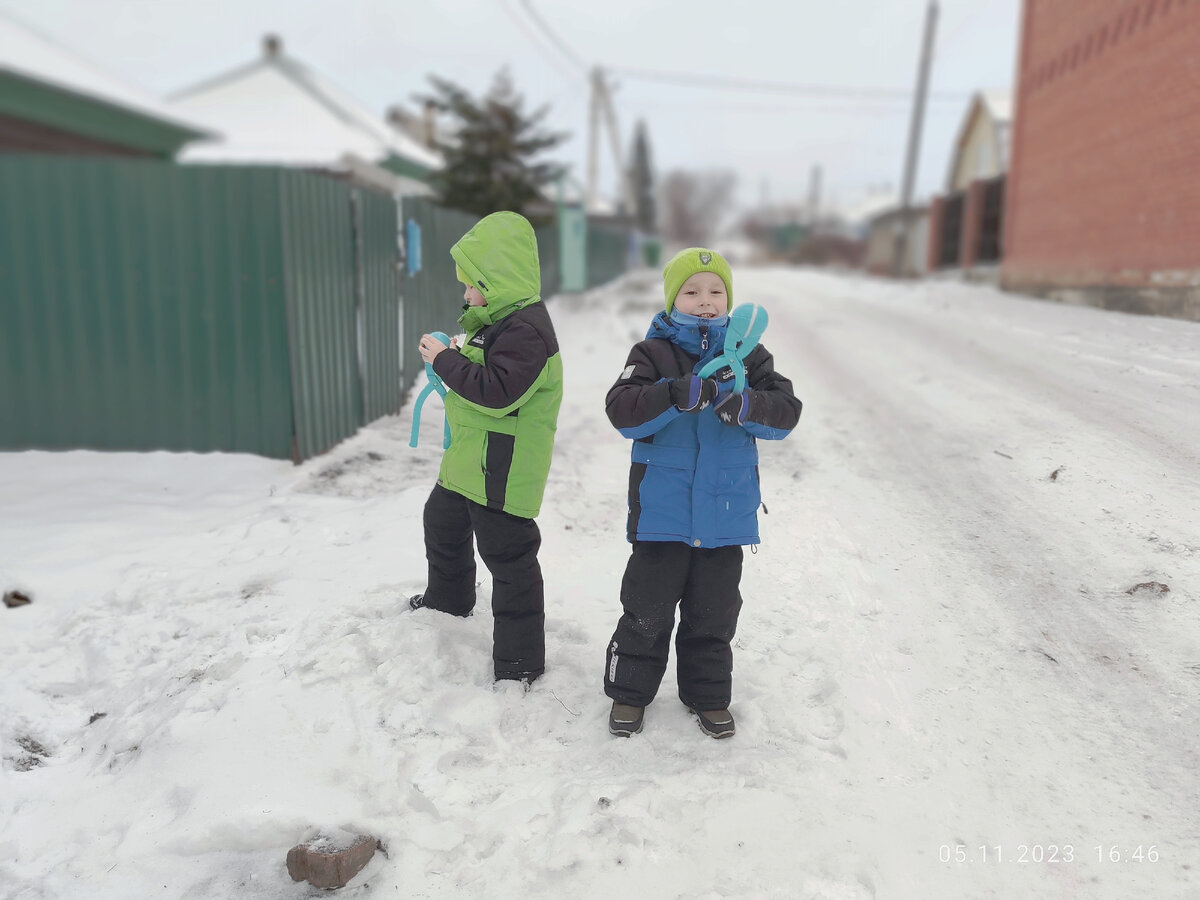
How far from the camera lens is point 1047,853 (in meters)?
2.33

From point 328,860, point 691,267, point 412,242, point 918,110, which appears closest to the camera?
point 328,860

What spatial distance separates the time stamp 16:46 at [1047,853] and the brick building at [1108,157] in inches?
291

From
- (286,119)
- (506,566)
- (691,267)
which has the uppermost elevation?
(286,119)

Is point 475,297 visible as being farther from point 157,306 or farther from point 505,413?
point 157,306

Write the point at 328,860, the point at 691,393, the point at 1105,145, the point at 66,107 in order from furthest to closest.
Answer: the point at 66,107 → the point at 1105,145 → the point at 691,393 → the point at 328,860

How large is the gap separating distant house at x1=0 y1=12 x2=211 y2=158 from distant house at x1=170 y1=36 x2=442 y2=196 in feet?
18.5

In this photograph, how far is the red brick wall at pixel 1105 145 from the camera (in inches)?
341

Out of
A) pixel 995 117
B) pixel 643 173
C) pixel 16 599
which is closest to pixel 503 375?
pixel 16 599

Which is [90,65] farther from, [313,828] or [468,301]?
[313,828]

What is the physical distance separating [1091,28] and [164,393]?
12.1m

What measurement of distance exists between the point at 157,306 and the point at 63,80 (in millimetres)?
7801

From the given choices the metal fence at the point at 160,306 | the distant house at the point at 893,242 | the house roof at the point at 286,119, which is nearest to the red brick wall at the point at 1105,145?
the metal fence at the point at 160,306

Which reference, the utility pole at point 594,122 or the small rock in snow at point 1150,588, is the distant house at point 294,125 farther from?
the small rock in snow at point 1150,588

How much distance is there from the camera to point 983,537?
4.21 metres
